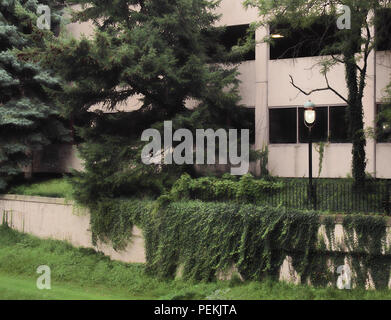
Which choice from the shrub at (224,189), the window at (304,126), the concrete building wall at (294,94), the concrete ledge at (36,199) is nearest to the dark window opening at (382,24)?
the concrete building wall at (294,94)

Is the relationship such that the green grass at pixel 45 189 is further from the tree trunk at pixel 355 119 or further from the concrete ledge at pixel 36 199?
the tree trunk at pixel 355 119

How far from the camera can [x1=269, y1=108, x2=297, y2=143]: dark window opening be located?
1969cm

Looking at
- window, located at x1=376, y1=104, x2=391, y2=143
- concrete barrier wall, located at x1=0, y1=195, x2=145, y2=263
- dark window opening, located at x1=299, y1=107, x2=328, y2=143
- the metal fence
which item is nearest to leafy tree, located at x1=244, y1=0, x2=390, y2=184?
window, located at x1=376, y1=104, x2=391, y2=143

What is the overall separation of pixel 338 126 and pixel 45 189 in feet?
40.2

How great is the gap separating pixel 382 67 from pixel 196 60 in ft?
22.9

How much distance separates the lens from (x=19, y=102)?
20547 millimetres

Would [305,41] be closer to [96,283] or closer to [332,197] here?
[332,197]

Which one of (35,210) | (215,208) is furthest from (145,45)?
(35,210)

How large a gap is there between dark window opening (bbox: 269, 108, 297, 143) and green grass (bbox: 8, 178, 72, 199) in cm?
853

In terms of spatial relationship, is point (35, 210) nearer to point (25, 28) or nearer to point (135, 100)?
point (135, 100)

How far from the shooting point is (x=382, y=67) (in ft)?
58.0

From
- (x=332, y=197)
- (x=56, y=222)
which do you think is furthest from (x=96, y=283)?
(x=332, y=197)

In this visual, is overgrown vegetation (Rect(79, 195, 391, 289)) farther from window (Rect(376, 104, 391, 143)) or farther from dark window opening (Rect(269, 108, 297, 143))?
dark window opening (Rect(269, 108, 297, 143))

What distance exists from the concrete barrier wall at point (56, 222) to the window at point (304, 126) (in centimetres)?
762
